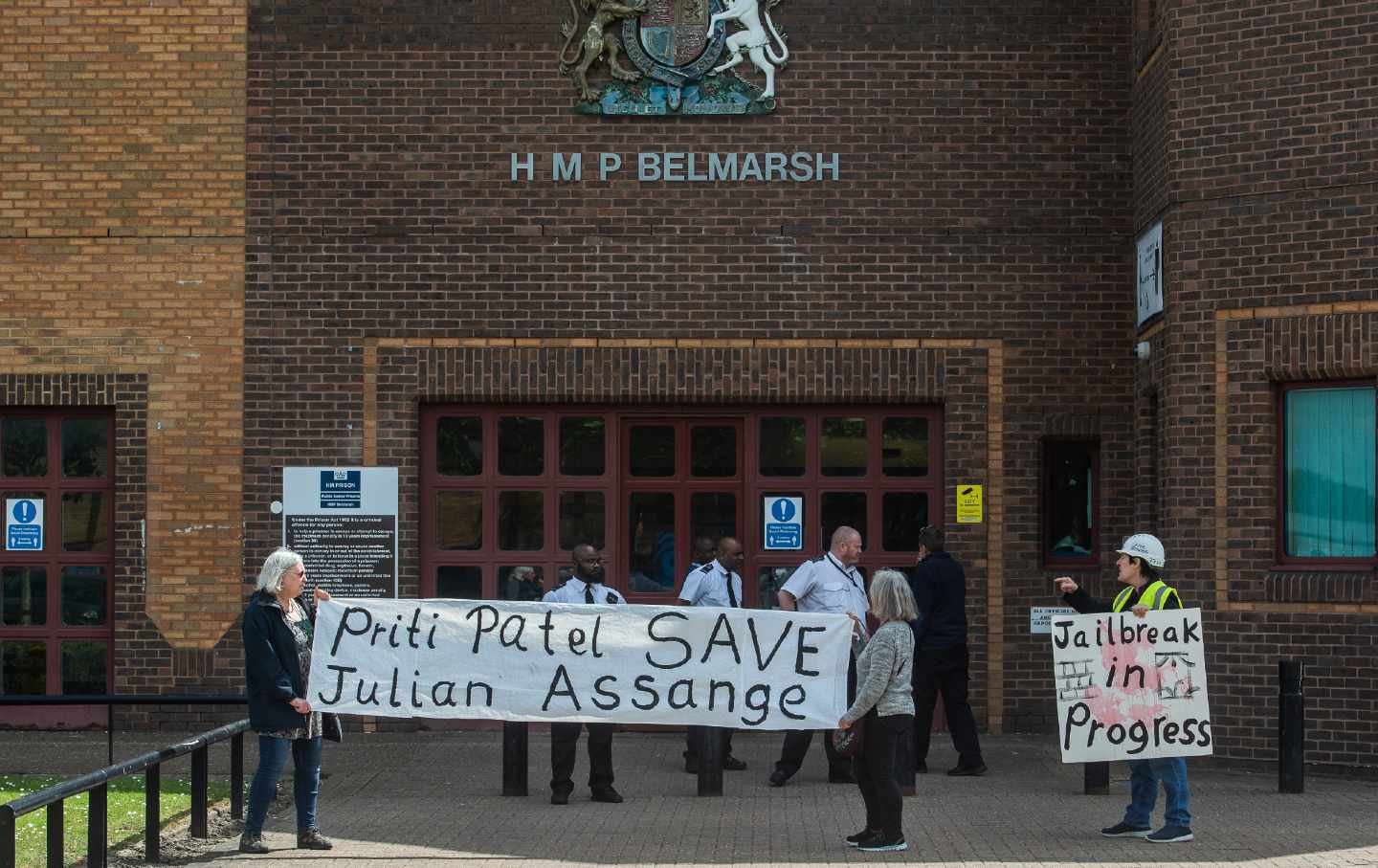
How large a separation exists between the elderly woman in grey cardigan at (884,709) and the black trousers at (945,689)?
3.11 m

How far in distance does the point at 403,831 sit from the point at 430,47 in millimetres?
7366

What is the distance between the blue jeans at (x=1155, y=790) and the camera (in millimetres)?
10516

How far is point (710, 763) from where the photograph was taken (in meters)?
12.2

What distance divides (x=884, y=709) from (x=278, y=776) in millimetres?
3446

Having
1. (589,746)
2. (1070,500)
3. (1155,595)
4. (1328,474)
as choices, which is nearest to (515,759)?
(589,746)

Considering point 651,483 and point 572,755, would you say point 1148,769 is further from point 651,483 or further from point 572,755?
point 651,483

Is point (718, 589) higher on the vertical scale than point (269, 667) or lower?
higher

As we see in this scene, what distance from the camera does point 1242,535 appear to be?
13641 mm

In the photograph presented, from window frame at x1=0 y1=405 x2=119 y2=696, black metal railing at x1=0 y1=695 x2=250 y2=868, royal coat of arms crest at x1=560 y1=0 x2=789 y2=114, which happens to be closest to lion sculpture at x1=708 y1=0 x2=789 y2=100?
royal coat of arms crest at x1=560 y1=0 x2=789 y2=114

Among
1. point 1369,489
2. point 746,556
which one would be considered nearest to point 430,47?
point 746,556

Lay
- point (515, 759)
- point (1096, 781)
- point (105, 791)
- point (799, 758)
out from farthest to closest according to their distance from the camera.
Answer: point (799, 758) < point (1096, 781) < point (515, 759) < point (105, 791)

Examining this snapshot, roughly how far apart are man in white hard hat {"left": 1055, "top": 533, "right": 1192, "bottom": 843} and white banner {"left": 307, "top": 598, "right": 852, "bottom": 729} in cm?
168

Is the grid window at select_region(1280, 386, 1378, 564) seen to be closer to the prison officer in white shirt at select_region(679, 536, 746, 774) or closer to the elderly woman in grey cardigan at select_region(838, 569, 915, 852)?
the prison officer in white shirt at select_region(679, 536, 746, 774)

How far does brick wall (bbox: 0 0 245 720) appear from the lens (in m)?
15.4
